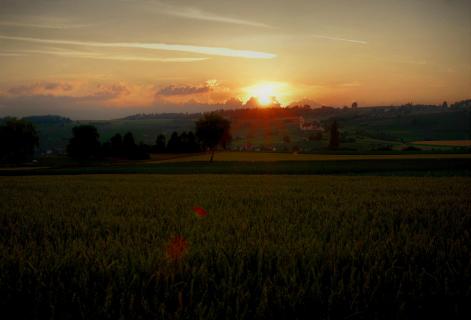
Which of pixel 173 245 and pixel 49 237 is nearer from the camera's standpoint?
pixel 173 245

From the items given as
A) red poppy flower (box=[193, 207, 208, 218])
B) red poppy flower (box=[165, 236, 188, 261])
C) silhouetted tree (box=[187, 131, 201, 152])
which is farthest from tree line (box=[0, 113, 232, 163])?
red poppy flower (box=[165, 236, 188, 261])

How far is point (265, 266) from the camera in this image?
3.27m

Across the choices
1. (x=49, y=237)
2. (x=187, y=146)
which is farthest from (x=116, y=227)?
(x=187, y=146)

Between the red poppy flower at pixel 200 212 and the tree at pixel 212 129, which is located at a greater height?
the tree at pixel 212 129

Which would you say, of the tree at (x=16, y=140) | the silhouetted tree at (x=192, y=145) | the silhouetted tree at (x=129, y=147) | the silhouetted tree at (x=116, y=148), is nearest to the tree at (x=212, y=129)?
the silhouetted tree at (x=129, y=147)

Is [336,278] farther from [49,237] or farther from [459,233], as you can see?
[49,237]

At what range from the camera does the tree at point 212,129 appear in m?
67.6

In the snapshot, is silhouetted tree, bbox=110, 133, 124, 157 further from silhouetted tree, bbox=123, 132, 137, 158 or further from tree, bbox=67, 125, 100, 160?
tree, bbox=67, 125, 100, 160

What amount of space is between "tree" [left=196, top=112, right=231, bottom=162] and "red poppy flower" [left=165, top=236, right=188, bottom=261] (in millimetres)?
62908

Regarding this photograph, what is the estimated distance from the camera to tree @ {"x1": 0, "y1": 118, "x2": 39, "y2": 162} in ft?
253

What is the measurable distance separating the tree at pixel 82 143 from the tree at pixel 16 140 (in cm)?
1218

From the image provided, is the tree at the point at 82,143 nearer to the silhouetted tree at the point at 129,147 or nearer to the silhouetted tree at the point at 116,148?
the silhouetted tree at the point at 116,148

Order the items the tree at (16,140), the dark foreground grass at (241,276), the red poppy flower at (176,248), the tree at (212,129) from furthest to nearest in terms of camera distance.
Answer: the tree at (16,140) < the tree at (212,129) < the red poppy flower at (176,248) < the dark foreground grass at (241,276)

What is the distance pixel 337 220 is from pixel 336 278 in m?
2.90
